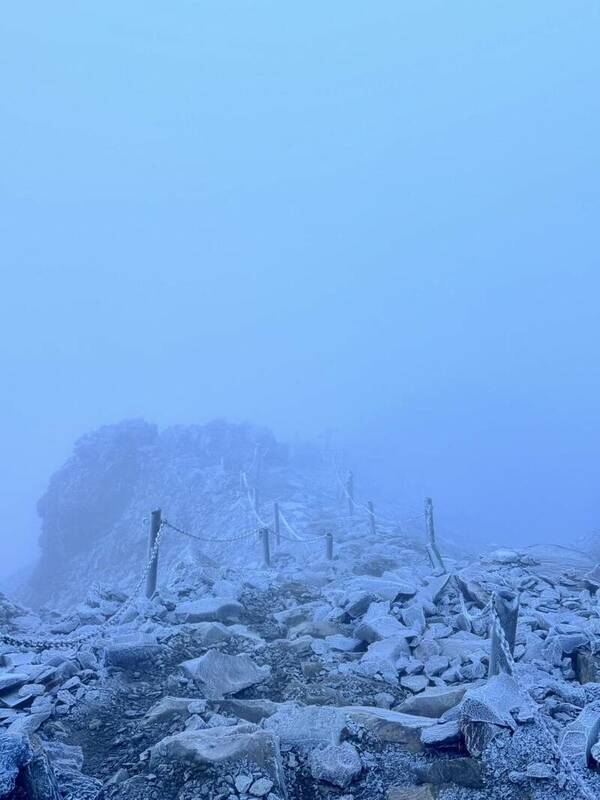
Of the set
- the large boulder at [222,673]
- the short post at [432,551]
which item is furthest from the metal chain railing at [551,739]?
the short post at [432,551]

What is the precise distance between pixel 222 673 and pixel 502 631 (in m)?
3.03

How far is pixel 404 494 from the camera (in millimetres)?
49375

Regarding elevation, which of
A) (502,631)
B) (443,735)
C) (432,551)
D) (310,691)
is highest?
(502,631)

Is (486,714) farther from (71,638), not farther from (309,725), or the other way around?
(71,638)

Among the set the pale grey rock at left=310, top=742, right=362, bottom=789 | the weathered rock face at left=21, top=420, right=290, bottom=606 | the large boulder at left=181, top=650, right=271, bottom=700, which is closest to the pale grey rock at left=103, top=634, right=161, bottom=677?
the large boulder at left=181, top=650, right=271, bottom=700

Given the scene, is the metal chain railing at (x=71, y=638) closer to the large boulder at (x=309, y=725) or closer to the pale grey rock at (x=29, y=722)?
the pale grey rock at (x=29, y=722)

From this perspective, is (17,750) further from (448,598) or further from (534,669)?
(448,598)

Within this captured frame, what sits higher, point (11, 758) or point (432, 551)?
point (11, 758)

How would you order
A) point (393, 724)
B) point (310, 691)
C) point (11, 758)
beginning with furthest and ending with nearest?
point (310, 691) → point (393, 724) → point (11, 758)

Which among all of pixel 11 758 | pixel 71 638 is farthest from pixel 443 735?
pixel 71 638

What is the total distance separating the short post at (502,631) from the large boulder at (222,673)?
2.60 m

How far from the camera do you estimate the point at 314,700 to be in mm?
5402

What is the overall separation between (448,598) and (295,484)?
27857 mm

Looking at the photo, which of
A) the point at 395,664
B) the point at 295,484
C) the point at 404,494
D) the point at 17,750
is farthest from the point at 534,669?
the point at 404,494
